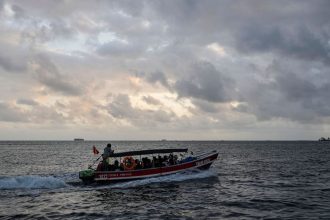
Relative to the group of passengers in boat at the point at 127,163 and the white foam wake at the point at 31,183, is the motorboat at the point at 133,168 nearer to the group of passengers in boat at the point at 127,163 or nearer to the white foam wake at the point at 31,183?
the group of passengers in boat at the point at 127,163

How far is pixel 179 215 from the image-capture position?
846 inches

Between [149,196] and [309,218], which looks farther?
→ [149,196]

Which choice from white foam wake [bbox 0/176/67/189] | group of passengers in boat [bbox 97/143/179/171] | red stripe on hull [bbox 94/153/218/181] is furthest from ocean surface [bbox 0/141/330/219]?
group of passengers in boat [bbox 97/143/179/171]

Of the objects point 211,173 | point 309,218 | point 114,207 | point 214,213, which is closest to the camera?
point 309,218

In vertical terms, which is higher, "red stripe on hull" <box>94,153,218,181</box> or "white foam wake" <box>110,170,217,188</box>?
"red stripe on hull" <box>94,153,218,181</box>

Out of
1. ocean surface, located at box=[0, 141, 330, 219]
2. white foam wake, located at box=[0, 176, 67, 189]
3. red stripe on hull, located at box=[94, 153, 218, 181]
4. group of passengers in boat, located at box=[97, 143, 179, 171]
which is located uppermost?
group of passengers in boat, located at box=[97, 143, 179, 171]

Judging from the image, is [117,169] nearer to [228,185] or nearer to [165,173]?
[165,173]

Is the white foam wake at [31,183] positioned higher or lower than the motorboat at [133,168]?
lower

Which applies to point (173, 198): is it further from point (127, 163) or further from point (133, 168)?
point (127, 163)

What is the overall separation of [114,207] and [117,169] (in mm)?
9864

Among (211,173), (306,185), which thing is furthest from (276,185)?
(211,173)

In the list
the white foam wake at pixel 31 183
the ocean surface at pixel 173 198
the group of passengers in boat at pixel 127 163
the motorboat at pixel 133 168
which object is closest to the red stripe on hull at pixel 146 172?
the motorboat at pixel 133 168

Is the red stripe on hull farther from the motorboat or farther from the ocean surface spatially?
the ocean surface

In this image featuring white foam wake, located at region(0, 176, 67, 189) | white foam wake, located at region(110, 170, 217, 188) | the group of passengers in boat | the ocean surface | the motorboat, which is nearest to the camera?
the ocean surface
